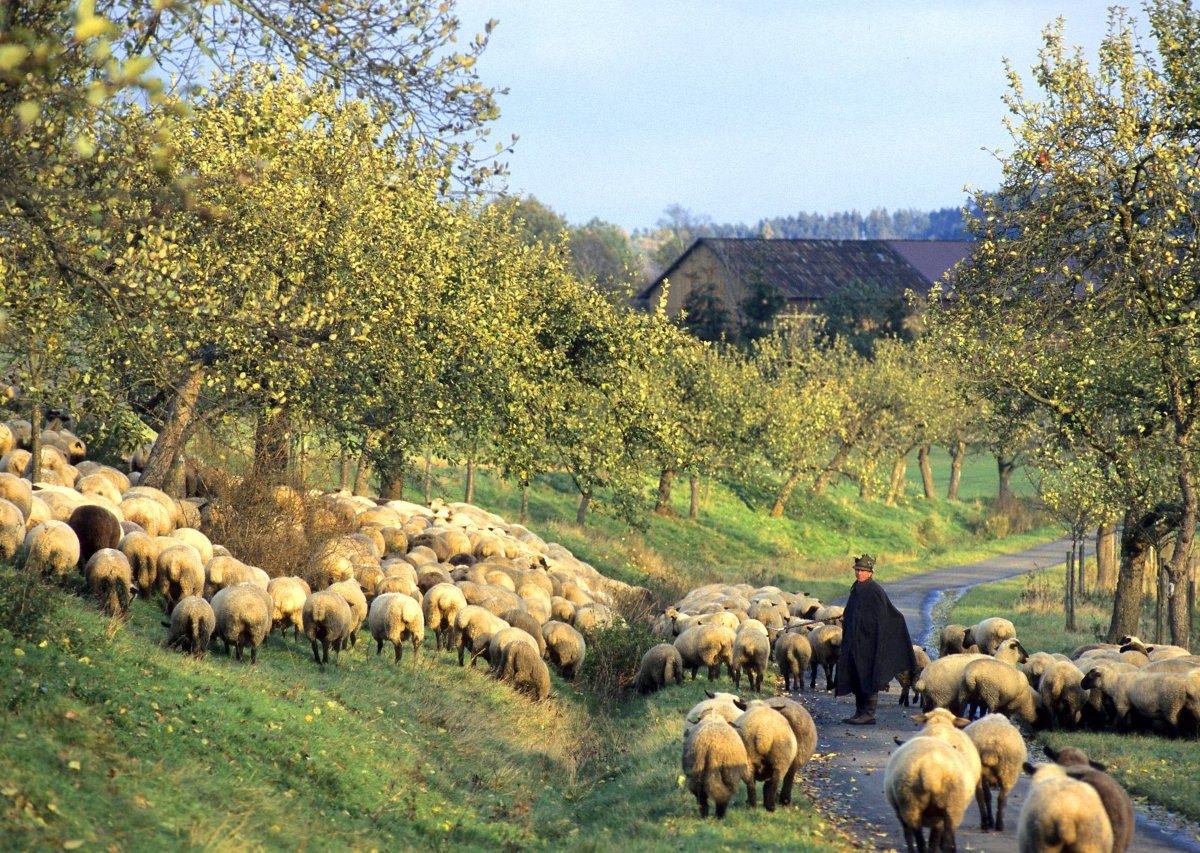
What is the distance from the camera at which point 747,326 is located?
79.6 metres

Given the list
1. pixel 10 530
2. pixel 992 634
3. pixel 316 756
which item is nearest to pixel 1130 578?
pixel 992 634

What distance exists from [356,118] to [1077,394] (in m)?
13.9

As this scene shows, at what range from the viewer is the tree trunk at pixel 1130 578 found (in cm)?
2458

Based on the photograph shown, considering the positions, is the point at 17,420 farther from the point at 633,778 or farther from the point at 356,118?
the point at 633,778

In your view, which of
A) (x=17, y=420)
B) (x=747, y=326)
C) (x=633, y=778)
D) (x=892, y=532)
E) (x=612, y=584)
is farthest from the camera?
(x=747, y=326)

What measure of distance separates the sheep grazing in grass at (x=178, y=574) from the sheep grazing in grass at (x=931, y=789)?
36.7 feet

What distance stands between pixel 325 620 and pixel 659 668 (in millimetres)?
5743

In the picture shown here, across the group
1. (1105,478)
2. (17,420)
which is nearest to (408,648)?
(17,420)

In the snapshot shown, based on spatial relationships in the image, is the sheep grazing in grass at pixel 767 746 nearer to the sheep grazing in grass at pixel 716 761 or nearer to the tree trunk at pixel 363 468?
the sheep grazing in grass at pixel 716 761

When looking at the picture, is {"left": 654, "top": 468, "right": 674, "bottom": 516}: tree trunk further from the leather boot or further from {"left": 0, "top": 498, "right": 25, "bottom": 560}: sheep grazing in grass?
{"left": 0, "top": 498, "right": 25, "bottom": 560}: sheep grazing in grass

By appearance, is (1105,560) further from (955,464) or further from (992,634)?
(955,464)

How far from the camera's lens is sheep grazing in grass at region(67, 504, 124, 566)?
59.3ft

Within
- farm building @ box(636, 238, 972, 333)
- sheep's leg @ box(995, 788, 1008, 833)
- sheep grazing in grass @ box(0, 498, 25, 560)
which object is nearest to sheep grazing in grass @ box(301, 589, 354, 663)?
sheep grazing in grass @ box(0, 498, 25, 560)

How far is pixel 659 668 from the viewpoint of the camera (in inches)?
835
